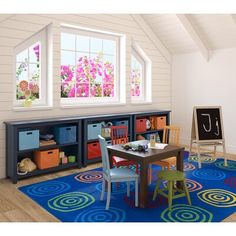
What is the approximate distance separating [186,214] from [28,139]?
2.36 m

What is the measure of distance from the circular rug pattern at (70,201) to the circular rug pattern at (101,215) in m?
0.17

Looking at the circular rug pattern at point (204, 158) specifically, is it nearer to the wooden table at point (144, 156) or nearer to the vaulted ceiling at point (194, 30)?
the wooden table at point (144, 156)

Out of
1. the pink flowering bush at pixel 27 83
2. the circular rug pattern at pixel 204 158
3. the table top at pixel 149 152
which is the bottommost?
the circular rug pattern at pixel 204 158

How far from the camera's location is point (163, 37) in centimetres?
618

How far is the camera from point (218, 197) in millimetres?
3461

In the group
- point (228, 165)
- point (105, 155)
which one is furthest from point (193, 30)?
point (105, 155)

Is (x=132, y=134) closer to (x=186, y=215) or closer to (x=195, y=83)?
(x=195, y=83)

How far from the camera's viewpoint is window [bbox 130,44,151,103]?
6.19 meters

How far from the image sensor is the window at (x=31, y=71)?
14.7 ft

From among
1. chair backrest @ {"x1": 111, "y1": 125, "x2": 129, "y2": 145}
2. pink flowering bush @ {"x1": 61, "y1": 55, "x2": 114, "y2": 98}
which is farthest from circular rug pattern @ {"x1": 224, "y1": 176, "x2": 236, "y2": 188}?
pink flowering bush @ {"x1": 61, "y1": 55, "x2": 114, "y2": 98}

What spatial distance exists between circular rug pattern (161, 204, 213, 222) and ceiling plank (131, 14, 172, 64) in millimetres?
3943

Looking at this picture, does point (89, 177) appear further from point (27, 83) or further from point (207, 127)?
point (207, 127)

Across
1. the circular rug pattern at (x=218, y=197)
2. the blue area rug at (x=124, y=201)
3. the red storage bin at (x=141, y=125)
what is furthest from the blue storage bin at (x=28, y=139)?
the circular rug pattern at (x=218, y=197)
